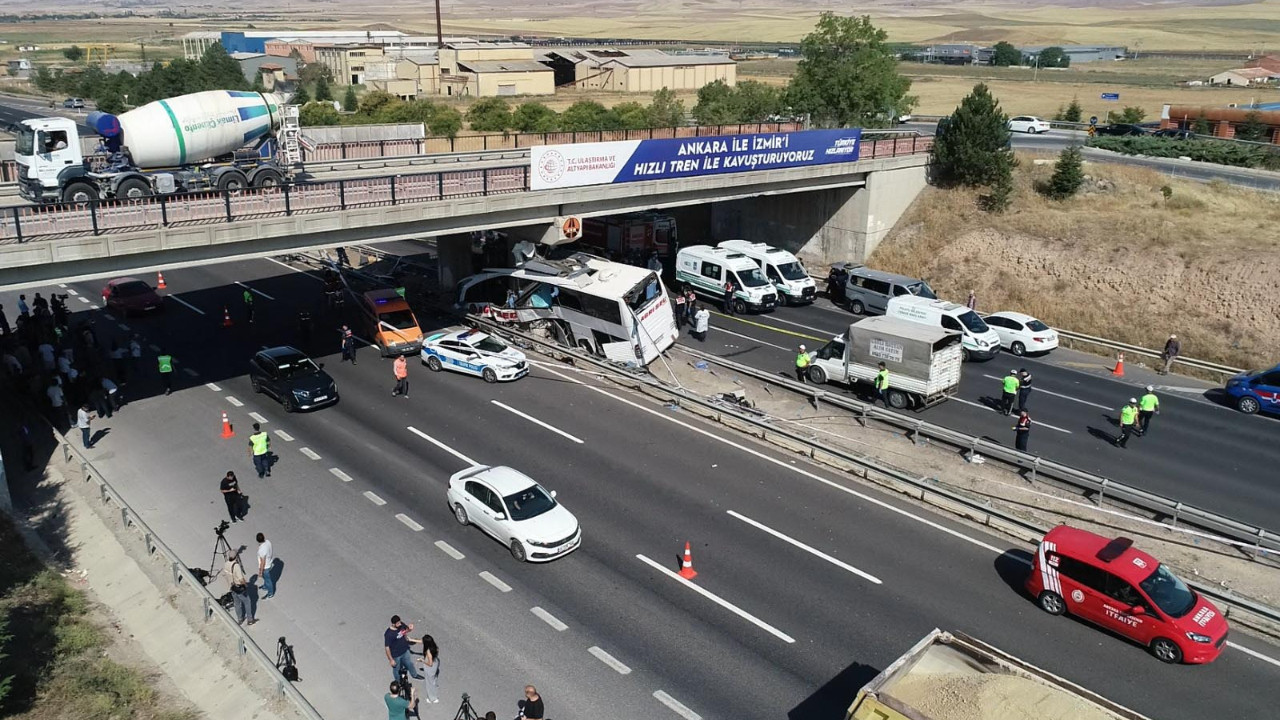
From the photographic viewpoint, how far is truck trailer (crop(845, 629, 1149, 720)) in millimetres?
11734

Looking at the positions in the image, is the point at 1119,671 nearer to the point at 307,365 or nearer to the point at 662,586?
the point at 662,586

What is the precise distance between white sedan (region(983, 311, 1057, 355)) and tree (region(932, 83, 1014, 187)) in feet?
41.6

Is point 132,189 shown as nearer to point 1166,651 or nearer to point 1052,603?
point 1052,603

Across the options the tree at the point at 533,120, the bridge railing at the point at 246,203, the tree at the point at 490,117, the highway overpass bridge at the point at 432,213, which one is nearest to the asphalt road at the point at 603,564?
the highway overpass bridge at the point at 432,213

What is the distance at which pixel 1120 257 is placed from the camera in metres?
37.9

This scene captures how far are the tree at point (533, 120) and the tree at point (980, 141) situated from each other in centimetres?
2612

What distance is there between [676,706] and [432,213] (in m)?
19.0

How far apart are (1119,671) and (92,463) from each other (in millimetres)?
23358

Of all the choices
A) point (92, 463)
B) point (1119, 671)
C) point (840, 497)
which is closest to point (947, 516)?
point (840, 497)

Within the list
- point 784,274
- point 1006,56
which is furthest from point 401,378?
point 1006,56

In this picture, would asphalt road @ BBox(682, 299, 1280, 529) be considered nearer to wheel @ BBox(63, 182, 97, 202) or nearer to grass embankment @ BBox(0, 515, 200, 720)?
wheel @ BBox(63, 182, 97, 202)

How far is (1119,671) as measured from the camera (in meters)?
15.3

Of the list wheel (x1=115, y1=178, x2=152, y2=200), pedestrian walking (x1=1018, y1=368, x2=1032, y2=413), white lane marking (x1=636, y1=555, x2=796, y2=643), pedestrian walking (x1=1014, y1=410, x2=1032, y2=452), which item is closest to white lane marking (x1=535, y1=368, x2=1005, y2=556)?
pedestrian walking (x1=1014, y1=410, x2=1032, y2=452)

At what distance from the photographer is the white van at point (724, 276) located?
121ft
